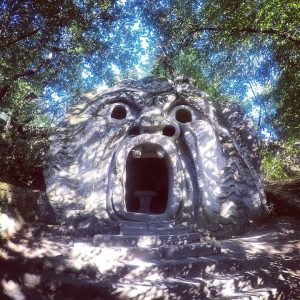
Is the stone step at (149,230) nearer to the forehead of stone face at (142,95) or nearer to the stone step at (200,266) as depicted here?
the stone step at (200,266)

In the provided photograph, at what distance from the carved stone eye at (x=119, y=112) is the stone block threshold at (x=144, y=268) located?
4.00 metres

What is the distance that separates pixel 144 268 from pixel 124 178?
10.3ft

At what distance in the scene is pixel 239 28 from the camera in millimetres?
5965

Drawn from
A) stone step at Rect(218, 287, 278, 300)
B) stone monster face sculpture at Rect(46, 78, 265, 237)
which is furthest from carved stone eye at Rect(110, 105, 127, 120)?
stone step at Rect(218, 287, 278, 300)

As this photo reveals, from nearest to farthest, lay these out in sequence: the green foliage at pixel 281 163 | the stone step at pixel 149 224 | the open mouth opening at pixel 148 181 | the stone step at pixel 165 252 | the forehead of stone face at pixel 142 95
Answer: the stone step at pixel 165 252 < the stone step at pixel 149 224 < the forehead of stone face at pixel 142 95 < the open mouth opening at pixel 148 181 < the green foliage at pixel 281 163

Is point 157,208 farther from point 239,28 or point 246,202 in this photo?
point 239,28

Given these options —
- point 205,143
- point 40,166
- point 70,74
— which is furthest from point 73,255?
point 70,74

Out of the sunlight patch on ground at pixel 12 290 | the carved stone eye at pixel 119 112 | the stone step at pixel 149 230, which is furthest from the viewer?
the carved stone eye at pixel 119 112

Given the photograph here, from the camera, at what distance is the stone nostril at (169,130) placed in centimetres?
831

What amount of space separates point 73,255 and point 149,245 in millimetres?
1576

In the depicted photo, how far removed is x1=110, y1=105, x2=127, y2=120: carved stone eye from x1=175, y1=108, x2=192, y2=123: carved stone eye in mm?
1643

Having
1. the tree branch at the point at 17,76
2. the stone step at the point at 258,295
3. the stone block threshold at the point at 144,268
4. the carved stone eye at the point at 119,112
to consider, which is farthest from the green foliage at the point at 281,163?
the tree branch at the point at 17,76

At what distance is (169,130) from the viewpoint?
853 centimetres

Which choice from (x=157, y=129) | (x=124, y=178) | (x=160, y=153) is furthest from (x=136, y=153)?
(x=157, y=129)
